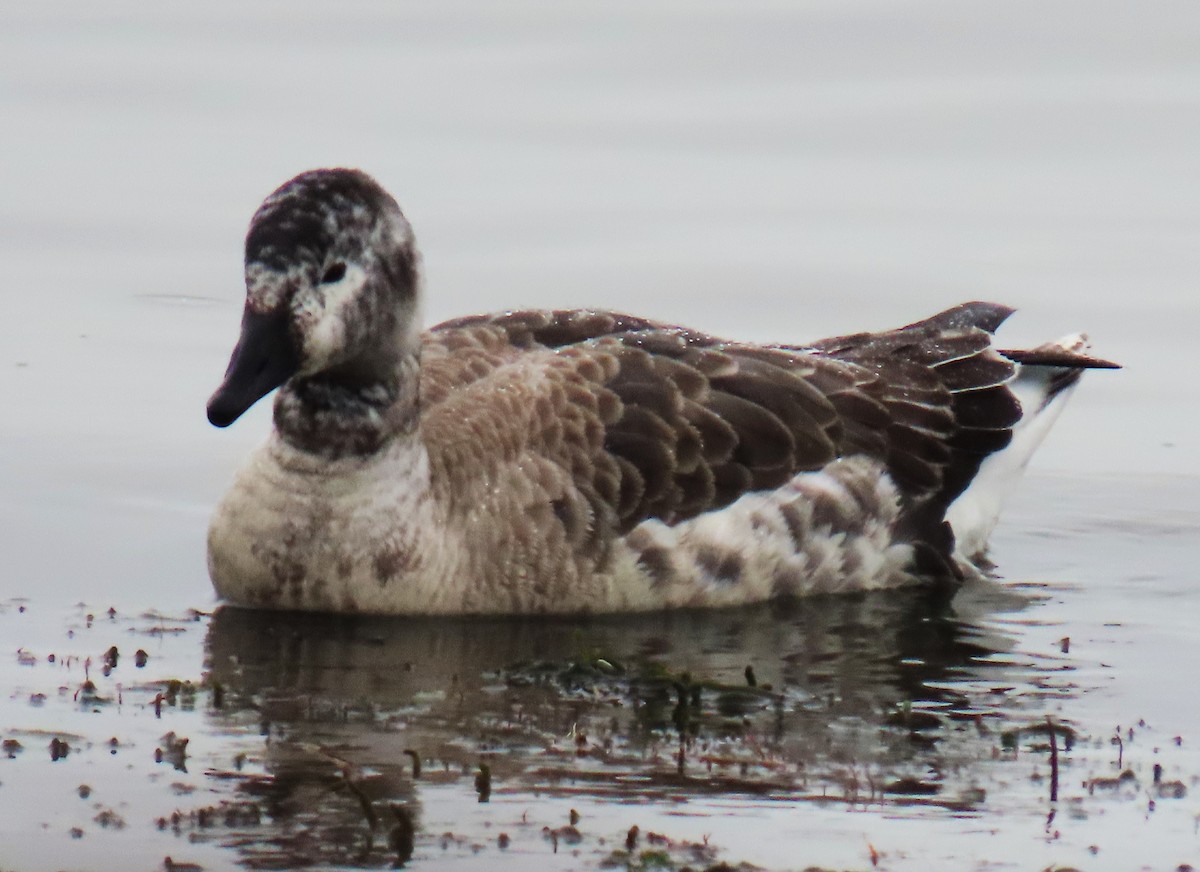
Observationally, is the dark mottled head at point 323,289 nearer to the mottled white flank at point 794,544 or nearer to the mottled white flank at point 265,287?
the mottled white flank at point 265,287

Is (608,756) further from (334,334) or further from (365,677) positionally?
(334,334)

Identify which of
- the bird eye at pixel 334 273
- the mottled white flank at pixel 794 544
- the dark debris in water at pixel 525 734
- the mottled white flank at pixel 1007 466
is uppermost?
the bird eye at pixel 334 273

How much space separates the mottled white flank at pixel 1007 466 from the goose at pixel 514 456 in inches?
8.8

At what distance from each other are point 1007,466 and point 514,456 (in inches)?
116

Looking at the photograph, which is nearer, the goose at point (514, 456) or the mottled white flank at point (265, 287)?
the mottled white flank at point (265, 287)

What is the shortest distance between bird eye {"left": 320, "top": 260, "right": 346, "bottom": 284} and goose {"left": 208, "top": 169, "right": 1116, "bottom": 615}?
11 millimetres

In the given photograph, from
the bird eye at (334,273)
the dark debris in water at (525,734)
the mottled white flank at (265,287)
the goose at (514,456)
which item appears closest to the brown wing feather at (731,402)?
the goose at (514,456)

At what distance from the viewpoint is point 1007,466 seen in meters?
12.9

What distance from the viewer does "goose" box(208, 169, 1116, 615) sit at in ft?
35.2

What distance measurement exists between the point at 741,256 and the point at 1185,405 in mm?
3670

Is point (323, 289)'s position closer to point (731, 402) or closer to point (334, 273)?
point (334, 273)

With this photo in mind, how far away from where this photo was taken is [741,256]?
1753 centimetres

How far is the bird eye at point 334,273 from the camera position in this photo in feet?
35.1

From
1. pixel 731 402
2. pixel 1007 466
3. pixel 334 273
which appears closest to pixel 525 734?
pixel 334 273
